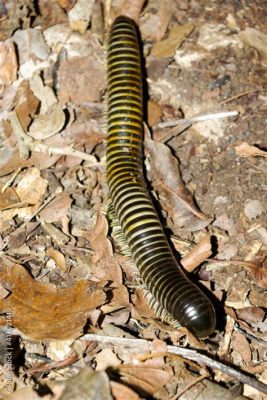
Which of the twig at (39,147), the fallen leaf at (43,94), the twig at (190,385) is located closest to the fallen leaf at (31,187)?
the twig at (39,147)

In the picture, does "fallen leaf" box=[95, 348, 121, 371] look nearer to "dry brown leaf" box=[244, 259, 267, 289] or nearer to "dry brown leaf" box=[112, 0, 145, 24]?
"dry brown leaf" box=[244, 259, 267, 289]

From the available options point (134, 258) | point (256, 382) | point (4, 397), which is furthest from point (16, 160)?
point (256, 382)

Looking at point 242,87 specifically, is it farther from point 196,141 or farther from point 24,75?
point 24,75

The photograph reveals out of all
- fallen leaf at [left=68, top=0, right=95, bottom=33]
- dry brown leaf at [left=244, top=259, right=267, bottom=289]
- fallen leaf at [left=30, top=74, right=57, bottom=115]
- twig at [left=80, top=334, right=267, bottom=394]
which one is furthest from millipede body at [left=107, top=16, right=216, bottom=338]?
dry brown leaf at [left=244, top=259, right=267, bottom=289]

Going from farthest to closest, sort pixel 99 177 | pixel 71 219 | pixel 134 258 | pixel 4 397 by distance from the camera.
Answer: pixel 99 177 → pixel 71 219 → pixel 134 258 → pixel 4 397

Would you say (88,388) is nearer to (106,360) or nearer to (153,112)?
(106,360)

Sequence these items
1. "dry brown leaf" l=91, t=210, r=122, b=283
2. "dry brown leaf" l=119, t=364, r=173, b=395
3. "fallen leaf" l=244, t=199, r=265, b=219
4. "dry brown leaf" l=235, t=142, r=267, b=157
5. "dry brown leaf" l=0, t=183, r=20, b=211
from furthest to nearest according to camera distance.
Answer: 1. "dry brown leaf" l=235, t=142, r=267, b=157
2. "fallen leaf" l=244, t=199, r=265, b=219
3. "dry brown leaf" l=0, t=183, r=20, b=211
4. "dry brown leaf" l=91, t=210, r=122, b=283
5. "dry brown leaf" l=119, t=364, r=173, b=395
